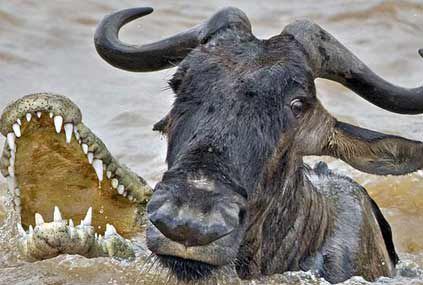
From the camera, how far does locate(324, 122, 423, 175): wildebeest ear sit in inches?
278

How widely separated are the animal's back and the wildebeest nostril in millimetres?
1684

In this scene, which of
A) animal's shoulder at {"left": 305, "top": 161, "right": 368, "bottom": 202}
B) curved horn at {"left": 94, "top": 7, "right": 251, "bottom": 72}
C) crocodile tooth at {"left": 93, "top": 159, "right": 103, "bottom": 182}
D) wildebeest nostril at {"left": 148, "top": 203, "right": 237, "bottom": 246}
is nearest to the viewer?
wildebeest nostril at {"left": 148, "top": 203, "right": 237, "bottom": 246}

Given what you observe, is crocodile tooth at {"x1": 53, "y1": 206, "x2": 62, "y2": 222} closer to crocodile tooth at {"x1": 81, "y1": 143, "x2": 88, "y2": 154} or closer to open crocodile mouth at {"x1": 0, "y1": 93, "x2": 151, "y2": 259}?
open crocodile mouth at {"x1": 0, "y1": 93, "x2": 151, "y2": 259}

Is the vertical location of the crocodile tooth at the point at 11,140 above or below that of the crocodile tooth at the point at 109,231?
above

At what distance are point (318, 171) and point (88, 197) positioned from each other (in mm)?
1882

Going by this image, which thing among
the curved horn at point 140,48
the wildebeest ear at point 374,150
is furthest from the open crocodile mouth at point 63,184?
the wildebeest ear at point 374,150

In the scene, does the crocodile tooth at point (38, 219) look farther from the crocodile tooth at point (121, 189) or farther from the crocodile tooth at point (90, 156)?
the crocodile tooth at point (121, 189)

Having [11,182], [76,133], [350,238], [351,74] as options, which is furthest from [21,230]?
[351,74]

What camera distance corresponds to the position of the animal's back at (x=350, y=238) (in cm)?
719

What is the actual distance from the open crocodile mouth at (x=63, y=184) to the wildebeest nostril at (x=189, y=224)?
129 centimetres

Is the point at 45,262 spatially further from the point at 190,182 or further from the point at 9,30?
the point at 9,30

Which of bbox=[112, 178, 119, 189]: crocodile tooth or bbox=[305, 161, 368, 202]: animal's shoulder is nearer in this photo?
bbox=[112, 178, 119, 189]: crocodile tooth

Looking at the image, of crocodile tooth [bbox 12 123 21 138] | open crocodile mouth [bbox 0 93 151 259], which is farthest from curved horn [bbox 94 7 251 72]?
crocodile tooth [bbox 12 123 21 138]

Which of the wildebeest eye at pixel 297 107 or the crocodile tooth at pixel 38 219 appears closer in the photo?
the wildebeest eye at pixel 297 107
